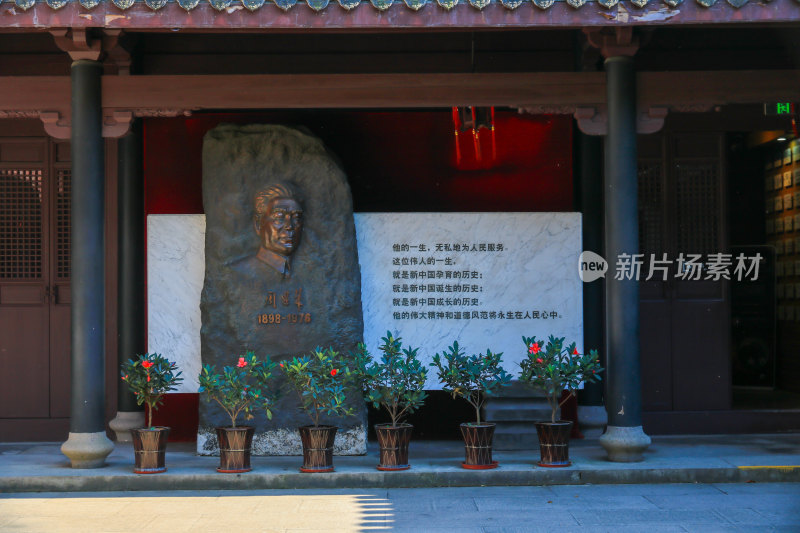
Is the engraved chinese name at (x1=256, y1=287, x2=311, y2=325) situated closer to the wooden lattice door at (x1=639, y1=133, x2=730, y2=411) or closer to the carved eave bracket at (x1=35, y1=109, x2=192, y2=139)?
the carved eave bracket at (x1=35, y1=109, x2=192, y2=139)

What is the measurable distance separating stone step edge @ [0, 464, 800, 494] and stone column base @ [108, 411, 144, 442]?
1844 millimetres

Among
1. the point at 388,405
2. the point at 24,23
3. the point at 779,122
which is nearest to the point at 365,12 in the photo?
the point at 24,23

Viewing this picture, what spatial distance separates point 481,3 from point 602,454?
403 cm

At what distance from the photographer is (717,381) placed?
387 inches

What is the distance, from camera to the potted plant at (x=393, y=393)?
7793 millimetres

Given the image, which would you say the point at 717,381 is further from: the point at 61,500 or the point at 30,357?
the point at 30,357

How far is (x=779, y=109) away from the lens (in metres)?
9.84

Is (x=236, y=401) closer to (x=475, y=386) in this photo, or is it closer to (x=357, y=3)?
(x=475, y=386)

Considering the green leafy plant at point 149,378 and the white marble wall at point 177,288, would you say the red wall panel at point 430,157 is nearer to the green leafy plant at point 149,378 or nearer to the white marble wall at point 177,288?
the white marble wall at point 177,288

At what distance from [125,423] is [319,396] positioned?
8.79 ft

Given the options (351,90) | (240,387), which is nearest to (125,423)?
(240,387)

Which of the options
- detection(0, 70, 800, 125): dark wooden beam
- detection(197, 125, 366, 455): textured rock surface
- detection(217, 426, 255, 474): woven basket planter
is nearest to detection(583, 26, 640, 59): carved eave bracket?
detection(0, 70, 800, 125): dark wooden beam

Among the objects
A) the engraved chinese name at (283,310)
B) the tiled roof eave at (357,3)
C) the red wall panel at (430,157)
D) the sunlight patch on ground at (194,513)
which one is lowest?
the sunlight patch on ground at (194,513)

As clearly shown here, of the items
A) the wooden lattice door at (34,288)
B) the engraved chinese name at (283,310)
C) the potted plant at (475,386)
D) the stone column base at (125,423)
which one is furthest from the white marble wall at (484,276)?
the wooden lattice door at (34,288)
